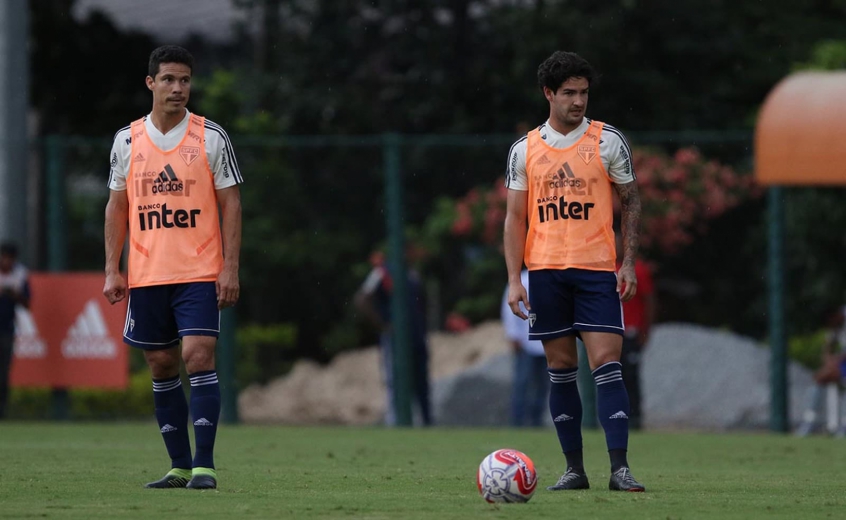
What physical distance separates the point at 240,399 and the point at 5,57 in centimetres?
475

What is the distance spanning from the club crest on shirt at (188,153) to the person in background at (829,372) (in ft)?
29.2

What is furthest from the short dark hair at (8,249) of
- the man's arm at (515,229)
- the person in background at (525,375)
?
the man's arm at (515,229)

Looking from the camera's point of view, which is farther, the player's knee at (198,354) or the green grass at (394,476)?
the player's knee at (198,354)

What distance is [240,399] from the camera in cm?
1761

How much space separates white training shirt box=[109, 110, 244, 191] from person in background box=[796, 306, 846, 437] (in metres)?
8.74

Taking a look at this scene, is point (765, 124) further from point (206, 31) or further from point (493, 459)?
point (206, 31)

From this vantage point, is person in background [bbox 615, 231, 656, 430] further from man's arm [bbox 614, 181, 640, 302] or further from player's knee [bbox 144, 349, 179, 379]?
player's knee [bbox 144, 349, 179, 379]

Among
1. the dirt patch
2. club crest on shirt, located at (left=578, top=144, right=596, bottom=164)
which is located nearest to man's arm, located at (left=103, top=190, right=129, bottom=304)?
club crest on shirt, located at (left=578, top=144, right=596, bottom=164)

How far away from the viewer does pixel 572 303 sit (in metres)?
8.05

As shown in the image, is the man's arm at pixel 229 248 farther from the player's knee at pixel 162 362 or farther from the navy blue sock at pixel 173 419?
the navy blue sock at pixel 173 419

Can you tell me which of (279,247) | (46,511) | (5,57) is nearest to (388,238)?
(279,247)

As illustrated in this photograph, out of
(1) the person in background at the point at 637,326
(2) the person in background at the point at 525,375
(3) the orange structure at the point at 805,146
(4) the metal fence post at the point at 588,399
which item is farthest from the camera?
(2) the person in background at the point at 525,375

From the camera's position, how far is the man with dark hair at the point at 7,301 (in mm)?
16594

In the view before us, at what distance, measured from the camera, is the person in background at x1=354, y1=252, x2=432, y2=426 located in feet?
54.5
